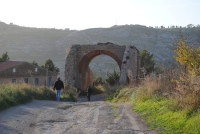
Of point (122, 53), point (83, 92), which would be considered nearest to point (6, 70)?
point (83, 92)

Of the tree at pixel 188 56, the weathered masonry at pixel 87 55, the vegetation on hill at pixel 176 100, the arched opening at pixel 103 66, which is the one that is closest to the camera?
the vegetation on hill at pixel 176 100

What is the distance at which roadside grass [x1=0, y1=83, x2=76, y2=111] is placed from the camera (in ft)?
37.1

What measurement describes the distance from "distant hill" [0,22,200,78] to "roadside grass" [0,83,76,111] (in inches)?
2232

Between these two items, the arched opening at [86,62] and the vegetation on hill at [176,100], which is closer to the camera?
the vegetation on hill at [176,100]

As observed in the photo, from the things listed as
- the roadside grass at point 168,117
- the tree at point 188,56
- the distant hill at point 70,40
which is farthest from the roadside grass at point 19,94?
the distant hill at point 70,40

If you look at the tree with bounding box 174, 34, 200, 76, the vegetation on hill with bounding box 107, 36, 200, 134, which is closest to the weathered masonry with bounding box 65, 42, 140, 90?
the vegetation on hill with bounding box 107, 36, 200, 134

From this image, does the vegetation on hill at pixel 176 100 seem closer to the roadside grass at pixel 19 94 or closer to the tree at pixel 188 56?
the tree at pixel 188 56

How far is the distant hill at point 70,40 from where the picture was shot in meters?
84.1

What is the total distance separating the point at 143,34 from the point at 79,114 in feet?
312

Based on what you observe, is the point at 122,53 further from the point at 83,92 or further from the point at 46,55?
the point at 46,55

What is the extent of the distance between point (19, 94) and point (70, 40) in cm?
8430

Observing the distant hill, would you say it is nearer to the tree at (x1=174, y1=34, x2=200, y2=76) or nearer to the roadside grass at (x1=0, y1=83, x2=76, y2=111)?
the roadside grass at (x1=0, y1=83, x2=76, y2=111)

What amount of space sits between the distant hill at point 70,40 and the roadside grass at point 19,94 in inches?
2232

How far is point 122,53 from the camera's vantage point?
91.8 feet
